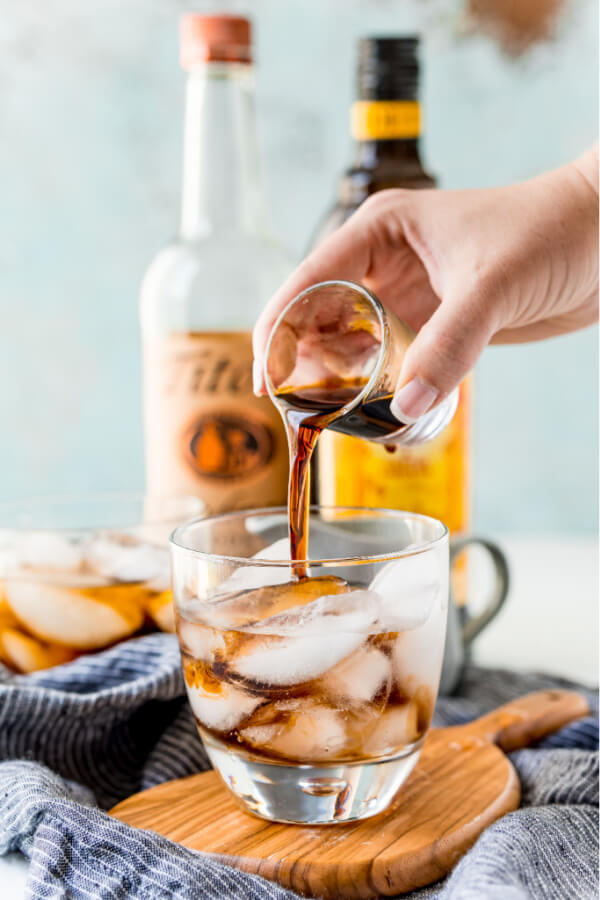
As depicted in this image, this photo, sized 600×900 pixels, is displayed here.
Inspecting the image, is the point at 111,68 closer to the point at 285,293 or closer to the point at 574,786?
the point at 285,293

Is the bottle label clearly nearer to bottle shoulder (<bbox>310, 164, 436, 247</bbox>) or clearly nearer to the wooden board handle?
bottle shoulder (<bbox>310, 164, 436, 247</bbox>)

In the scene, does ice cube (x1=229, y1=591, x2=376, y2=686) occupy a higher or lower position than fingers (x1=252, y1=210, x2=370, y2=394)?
lower

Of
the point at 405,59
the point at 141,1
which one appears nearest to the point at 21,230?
the point at 141,1

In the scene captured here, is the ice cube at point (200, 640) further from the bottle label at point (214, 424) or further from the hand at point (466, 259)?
the bottle label at point (214, 424)

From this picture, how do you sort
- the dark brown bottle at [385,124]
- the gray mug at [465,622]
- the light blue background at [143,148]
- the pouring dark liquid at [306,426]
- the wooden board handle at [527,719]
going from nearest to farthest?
the pouring dark liquid at [306,426] → the wooden board handle at [527,719] → the gray mug at [465,622] → the dark brown bottle at [385,124] → the light blue background at [143,148]

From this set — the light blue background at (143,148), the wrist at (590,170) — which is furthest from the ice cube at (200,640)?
the light blue background at (143,148)

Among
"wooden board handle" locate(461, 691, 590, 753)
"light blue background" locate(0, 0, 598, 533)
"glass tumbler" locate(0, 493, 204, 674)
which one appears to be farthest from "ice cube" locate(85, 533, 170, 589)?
"light blue background" locate(0, 0, 598, 533)

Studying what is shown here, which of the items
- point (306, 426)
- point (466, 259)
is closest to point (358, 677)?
point (306, 426)
